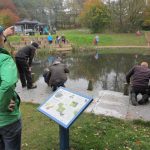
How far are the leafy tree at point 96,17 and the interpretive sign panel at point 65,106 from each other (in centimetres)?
4910

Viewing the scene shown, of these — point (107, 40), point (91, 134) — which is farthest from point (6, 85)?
point (107, 40)

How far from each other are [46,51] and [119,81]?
64.3 feet

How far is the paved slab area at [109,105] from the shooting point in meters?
8.17

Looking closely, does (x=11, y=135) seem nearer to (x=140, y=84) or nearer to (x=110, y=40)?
(x=140, y=84)

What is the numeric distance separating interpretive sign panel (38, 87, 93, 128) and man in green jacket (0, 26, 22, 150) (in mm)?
848

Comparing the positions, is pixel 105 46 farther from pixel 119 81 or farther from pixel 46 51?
pixel 119 81

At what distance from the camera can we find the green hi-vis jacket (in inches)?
120

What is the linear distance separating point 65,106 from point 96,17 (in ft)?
163

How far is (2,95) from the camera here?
3090 millimetres

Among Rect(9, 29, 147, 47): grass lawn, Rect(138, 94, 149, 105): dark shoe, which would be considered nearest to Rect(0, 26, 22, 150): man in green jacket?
Rect(138, 94, 149, 105): dark shoe

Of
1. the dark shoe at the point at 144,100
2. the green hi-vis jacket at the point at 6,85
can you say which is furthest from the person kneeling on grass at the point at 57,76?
the green hi-vis jacket at the point at 6,85

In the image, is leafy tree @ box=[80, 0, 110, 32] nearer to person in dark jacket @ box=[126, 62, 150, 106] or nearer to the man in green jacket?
person in dark jacket @ box=[126, 62, 150, 106]

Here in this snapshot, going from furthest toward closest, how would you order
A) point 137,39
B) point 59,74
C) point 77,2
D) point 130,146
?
point 77,2
point 137,39
point 59,74
point 130,146

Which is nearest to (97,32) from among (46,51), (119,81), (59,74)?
(46,51)
